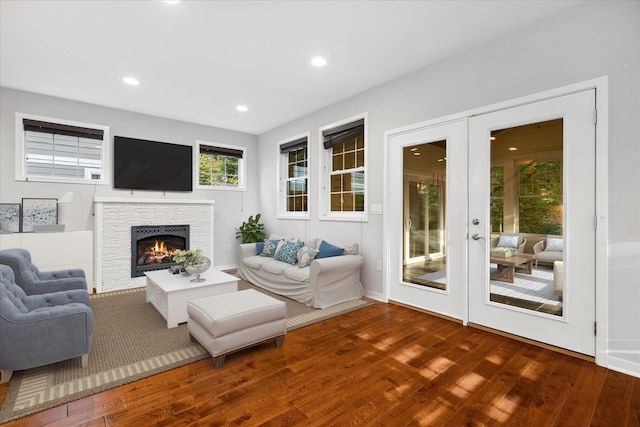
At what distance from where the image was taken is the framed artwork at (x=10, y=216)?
13.5 feet

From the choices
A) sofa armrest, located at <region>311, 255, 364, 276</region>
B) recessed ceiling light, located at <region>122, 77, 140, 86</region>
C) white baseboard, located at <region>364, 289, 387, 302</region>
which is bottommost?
white baseboard, located at <region>364, 289, 387, 302</region>

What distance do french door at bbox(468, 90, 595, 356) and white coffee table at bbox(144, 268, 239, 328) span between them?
8.86 ft

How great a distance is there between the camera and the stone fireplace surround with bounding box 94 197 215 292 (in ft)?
15.3

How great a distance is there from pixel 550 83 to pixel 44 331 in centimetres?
434

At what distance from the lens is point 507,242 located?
9.68ft

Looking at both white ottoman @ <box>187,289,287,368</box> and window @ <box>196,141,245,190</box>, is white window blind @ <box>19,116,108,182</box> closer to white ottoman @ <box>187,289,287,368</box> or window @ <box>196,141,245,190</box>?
window @ <box>196,141,245,190</box>

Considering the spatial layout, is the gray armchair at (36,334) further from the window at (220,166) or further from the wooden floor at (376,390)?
the window at (220,166)

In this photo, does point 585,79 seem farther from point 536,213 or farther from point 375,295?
point 375,295

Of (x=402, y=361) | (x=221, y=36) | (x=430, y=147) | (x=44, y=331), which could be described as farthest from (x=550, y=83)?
(x=44, y=331)

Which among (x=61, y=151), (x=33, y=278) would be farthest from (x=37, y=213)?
(x=33, y=278)

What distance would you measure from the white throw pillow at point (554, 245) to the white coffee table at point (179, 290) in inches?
122

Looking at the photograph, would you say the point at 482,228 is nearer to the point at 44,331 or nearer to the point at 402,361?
the point at 402,361

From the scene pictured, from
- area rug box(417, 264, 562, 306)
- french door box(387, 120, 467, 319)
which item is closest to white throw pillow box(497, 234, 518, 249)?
area rug box(417, 264, 562, 306)

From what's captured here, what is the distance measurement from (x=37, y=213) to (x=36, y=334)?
3.19 meters
